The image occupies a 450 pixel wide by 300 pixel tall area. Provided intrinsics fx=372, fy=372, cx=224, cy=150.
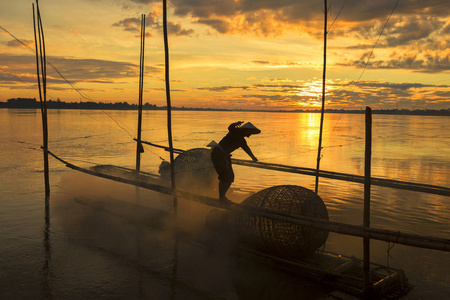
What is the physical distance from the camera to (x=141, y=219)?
10859mm

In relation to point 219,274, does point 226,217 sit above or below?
above

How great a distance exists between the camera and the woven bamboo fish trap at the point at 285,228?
6.96 meters

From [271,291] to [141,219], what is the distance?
17.9 ft

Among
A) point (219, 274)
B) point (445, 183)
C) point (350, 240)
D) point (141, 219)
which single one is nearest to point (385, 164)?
point (445, 183)

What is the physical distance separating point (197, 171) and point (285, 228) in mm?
7256

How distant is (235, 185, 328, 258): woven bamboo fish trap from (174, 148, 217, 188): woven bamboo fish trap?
6.25 meters

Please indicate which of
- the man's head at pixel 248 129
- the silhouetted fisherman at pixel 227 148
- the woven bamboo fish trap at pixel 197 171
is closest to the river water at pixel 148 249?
the woven bamboo fish trap at pixel 197 171

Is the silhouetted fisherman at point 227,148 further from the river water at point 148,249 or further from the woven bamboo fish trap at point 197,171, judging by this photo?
the woven bamboo fish trap at point 197,171

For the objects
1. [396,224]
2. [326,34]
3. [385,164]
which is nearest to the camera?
[396,224]

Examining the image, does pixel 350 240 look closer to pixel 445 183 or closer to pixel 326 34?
pixel 326 34

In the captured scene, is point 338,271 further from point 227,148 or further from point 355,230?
point 227,148

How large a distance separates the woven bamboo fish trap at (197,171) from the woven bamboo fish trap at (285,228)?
6247mm

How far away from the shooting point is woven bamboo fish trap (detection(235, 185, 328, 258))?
6.96 metres

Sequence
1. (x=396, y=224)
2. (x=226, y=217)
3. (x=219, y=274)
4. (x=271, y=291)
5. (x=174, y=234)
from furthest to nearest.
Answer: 1. (x=396, y=224)
2. (x=174, y=234)
3. (x=226, y=217)
4. (x=219, y=274)
5. (x=271, y=291)
